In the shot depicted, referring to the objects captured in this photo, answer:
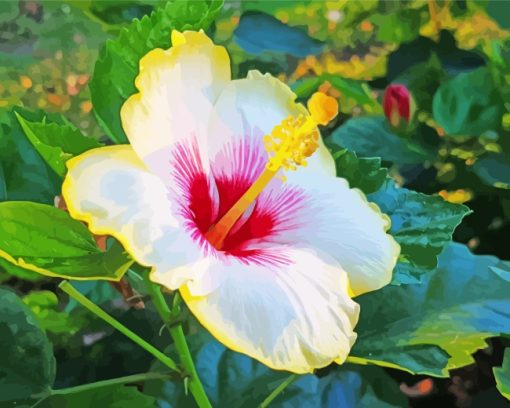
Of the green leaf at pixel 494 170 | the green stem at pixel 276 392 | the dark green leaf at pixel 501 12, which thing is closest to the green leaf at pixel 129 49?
the green stem at pixel 276 392

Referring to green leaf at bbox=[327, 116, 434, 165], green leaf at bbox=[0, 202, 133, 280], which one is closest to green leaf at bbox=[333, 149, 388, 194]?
green leaf at bbox=[0, 202, 133, 280]

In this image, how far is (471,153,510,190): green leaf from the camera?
32.5 inches

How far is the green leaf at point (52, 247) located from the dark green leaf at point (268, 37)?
630 mm

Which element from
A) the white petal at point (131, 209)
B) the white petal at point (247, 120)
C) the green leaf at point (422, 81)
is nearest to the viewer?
the white petal at point (131, 209)

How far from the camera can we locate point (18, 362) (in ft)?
1.73

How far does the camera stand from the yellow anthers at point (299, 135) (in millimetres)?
456

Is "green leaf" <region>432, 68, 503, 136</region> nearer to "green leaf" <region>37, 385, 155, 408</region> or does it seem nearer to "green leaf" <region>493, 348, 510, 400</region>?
"green leaf" <region>493, 348, 510, 400</region>

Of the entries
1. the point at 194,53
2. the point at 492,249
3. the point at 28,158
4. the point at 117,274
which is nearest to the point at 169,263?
the point at 117,274

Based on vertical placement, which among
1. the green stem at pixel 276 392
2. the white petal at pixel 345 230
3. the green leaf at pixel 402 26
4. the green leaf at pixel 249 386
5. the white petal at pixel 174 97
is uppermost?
the white petal at pixel 174 97

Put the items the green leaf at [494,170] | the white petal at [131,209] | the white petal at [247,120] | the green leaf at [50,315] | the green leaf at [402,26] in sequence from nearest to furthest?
the white petal at [131,209] < the white petal at [247,120] < the green leaf at [50,315] < the green leaf at [494,170] < the green leaf at [402,26]

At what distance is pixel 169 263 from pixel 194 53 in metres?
0.14

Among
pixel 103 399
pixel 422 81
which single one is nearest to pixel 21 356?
pixel 103 399

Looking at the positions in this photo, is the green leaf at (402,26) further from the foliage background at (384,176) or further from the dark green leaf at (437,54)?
the dark green leaf at (437,54)

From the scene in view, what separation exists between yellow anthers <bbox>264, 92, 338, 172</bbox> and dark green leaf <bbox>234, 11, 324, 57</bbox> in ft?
1.80
